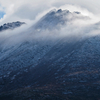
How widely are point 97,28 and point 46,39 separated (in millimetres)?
66776

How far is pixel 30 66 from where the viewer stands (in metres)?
142

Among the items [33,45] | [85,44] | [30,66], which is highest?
[33,45]

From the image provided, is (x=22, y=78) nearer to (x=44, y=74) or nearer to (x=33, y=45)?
(x=44, y=74)

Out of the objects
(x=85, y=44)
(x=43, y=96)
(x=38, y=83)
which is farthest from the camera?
(x=85, y=44)

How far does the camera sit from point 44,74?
406 feet

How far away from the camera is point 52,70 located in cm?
12675

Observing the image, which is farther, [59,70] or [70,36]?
[70,36]

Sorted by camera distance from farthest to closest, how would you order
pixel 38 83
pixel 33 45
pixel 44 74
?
pixel 33 45 < pixel 44 74 < pixel 38 83

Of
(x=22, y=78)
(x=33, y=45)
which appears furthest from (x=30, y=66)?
(x=33, y=45)

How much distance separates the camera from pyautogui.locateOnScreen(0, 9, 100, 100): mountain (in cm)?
9494

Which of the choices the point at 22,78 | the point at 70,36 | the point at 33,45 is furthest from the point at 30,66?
the point at 70,36

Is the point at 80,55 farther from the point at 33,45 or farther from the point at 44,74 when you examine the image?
the point at 33,45

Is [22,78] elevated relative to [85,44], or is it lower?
A: lower

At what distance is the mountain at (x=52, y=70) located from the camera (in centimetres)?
9494
